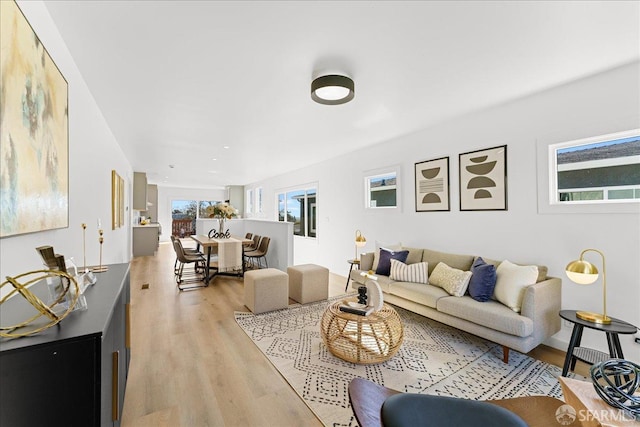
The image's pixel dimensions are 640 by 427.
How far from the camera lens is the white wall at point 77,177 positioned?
134cm

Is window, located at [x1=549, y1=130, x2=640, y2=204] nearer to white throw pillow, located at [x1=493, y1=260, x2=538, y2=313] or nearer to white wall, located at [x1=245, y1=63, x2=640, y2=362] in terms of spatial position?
white wall, located at [x1=245, y1=63, x2=640, y2=362]

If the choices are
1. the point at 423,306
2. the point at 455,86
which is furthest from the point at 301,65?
the point at 423,306

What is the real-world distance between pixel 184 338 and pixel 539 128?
4.32 m

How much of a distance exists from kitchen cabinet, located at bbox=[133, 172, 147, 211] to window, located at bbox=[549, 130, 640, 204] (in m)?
9.13

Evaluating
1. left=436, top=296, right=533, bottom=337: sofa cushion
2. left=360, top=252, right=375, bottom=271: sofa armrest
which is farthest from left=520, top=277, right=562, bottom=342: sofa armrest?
left=360, top=252, right=375, bottom=271: sofa armrest

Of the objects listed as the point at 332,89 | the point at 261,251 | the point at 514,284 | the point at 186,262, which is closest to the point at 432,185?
the point at 514,284

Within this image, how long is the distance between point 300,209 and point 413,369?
215 inches

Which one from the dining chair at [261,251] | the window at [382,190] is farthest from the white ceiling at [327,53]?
the dining chair at [261,251]

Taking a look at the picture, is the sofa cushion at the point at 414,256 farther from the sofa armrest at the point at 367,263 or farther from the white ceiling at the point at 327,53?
the white ceiling at the point at 327,53

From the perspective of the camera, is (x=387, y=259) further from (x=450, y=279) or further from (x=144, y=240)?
(x=144, y=240)

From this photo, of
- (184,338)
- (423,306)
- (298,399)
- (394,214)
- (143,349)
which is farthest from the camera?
(394,214)

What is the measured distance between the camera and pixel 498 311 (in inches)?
95.9

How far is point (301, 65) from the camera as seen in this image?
2230mm

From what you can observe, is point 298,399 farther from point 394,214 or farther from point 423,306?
point 394,214
